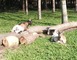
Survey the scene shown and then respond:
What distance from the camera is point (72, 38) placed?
10.8 meters

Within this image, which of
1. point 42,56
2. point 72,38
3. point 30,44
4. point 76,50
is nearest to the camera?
point 42,56

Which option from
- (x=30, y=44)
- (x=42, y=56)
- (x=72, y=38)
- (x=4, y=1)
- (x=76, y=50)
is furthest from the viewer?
(x=4, y=1)

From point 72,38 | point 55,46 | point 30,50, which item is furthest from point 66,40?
point 30,50

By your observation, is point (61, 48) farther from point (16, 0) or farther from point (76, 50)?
point (16, 0)

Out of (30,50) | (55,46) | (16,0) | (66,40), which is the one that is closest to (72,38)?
(66,40)

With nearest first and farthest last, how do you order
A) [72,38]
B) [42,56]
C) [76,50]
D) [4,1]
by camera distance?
[42,56] < [76,50] < [72,38] < [4,1]

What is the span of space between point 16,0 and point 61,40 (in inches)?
1008

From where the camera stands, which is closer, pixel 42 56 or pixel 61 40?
pixel 42 56

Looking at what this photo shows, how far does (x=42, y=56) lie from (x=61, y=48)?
1067 millimetres

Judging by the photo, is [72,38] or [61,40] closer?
[61,40]

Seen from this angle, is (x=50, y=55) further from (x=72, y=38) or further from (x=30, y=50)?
(x=72, y=38)

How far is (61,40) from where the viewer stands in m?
9.88

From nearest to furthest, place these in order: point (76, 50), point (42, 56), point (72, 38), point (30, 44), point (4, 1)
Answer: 1. point (42, 56)
2. point (76, 50)
3. point (30, 44)
4. point (72, 38)
5. point (4, 1)

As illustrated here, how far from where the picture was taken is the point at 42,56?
8422 mm
